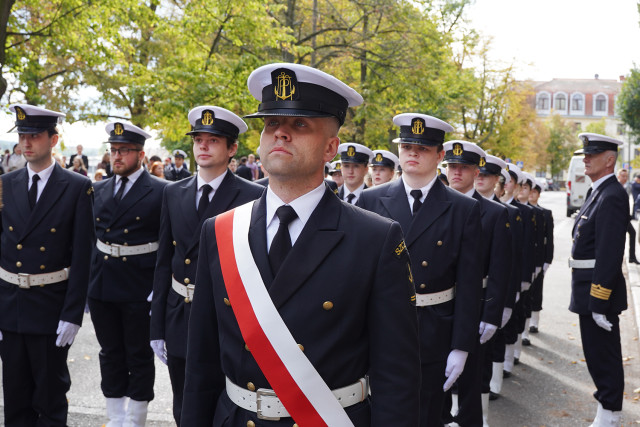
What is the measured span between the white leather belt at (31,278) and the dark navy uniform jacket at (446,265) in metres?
2.43

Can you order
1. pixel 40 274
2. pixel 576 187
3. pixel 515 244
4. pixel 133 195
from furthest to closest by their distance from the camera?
pixel 576 187
pixel 515 244
pixel 133 195
pixel 40 274

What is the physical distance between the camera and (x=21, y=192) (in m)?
4.60

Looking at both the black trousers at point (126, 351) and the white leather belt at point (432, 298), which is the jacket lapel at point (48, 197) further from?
the white leather belt at point (432, 298)

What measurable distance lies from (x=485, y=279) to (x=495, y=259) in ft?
0.98

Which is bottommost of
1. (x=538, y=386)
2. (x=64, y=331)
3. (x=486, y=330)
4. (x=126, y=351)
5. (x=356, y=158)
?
(x=538, y=386)

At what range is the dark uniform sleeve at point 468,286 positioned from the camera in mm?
4066

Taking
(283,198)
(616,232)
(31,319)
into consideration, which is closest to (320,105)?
(283,198)

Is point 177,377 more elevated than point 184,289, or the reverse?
point 184,289

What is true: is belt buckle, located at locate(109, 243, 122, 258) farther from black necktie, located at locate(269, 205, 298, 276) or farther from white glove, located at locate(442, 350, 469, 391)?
black necktie, located at locate(269, 205, 298, 276)

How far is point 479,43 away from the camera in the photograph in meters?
31.5

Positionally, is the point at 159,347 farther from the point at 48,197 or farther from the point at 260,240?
the point at 260,240

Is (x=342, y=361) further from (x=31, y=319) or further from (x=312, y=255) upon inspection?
(x=31, y=319)

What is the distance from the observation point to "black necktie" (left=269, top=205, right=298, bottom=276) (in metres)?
2.20

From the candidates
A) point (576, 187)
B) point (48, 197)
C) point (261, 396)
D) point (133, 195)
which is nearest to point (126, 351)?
point (133, 195)
